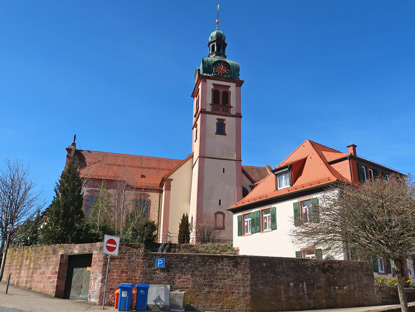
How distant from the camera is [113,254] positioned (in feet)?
41.3

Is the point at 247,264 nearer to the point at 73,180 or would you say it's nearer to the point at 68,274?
the point at 68,274

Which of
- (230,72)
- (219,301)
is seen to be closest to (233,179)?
(230,72)

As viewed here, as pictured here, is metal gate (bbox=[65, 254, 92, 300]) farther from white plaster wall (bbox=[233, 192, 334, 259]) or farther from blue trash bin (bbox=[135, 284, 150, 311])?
white plaster wall (bbox=[233, 192, 334, 259])

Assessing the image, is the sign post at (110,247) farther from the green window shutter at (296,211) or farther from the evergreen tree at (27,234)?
the evergreen tree at (27,234)

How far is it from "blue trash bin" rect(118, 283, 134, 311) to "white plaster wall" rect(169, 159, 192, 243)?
22.7m

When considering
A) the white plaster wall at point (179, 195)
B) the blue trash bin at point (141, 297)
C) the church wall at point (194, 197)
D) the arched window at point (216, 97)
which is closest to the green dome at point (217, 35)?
the arched window at point (216, 97)

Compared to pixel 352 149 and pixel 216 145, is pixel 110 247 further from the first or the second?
pixel 216 145

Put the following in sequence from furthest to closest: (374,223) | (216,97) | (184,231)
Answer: (216,97) → (184,231) → (374,223)

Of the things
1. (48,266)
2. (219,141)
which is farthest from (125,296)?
(219,141)

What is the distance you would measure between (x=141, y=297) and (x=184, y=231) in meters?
20.4

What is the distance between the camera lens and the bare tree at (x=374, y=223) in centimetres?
1358

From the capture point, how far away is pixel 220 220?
33.3 metres

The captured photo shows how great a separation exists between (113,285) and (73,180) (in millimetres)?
10924

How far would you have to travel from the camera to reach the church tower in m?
33.5
